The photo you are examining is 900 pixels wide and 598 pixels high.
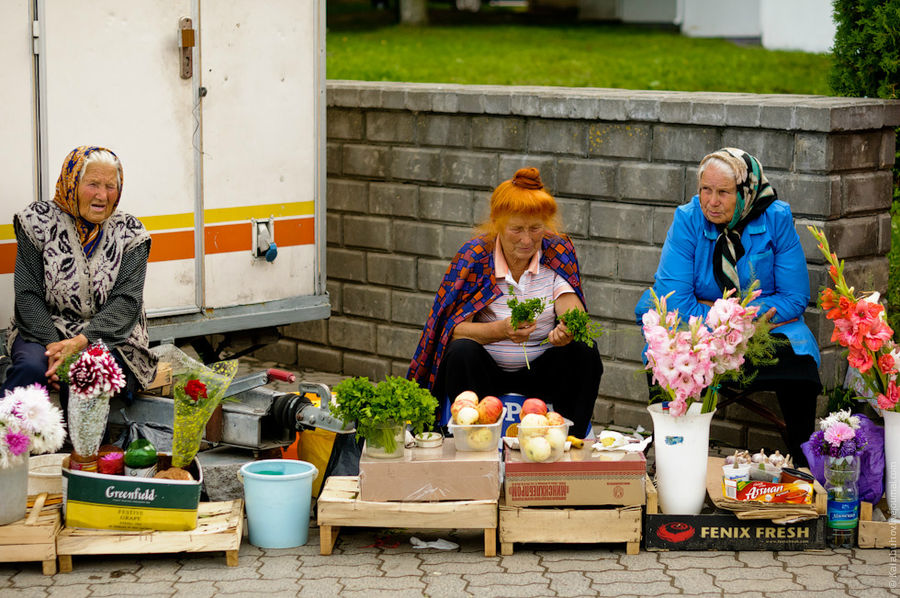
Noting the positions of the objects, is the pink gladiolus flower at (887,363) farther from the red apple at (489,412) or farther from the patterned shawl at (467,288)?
the red apple at (489,412)

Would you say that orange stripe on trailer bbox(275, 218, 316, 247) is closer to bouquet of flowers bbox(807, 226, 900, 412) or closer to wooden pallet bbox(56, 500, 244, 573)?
wooden pallet bbox(56, 500, 244, 573)

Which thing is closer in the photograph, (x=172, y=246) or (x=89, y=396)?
(x=89, y=396)

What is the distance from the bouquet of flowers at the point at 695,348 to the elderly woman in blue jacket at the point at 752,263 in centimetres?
51

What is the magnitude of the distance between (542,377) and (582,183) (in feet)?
4.40

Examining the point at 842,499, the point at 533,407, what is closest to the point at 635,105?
the point at 533,407

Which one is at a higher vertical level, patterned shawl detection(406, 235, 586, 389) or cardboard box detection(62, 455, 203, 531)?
patterned shawl detection(406, 235, 586, 389)

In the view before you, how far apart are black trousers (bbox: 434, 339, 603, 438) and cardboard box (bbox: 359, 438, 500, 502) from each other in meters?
0.62

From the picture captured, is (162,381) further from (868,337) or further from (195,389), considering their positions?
(868,337)

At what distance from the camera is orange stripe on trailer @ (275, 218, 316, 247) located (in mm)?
5965

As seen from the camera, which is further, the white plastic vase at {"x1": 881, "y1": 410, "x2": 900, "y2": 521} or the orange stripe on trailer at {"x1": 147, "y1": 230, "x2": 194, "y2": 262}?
the orange stripe on trailer at {"x1": 147, "y1": 230, "x2": 194, "y2": 262}

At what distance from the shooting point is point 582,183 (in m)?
6.08

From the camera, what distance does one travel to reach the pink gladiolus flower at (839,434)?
4.50m

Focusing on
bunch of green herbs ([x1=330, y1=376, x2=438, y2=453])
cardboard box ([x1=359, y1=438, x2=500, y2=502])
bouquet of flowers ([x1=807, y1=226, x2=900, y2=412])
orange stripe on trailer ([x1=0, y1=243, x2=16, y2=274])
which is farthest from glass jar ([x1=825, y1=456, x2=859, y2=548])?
orange stripe on trailer ([x1=0, y1=243, x2=16, y2=274])

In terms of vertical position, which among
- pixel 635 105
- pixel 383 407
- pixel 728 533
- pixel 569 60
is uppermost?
pixel 569 60
